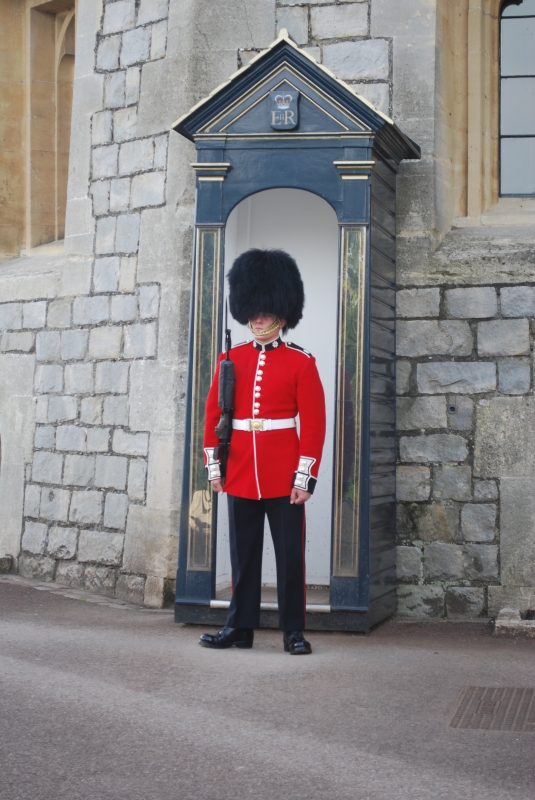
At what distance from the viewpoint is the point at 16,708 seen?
10.6ft

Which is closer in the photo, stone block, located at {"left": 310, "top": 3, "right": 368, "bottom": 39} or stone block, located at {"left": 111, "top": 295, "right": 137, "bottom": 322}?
stone block, located at {"left": 310, "top": 3, "right": 368, "bottom": 39}

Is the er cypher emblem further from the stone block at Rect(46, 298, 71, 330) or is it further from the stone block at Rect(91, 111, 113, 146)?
the stone block at Rect(46, 298, 71, 330)

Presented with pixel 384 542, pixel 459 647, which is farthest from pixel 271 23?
pixel 459 647

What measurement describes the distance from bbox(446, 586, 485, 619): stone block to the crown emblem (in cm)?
228

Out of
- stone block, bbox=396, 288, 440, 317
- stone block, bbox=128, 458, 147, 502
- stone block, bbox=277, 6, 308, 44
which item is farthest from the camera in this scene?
stone block, bbox=128, 458, 147, 502

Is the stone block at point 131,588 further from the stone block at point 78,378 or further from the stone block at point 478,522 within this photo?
the stone block at point 478,522

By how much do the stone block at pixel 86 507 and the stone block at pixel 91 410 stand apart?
0.38 meters

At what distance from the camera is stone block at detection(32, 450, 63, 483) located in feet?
19.8

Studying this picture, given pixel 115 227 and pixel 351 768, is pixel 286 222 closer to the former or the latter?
pixel 115 227

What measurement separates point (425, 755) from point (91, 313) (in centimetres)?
361

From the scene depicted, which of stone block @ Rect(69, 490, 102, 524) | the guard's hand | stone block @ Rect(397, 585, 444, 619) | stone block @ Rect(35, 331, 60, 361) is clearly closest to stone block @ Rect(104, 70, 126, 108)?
stone block @ Rect(35, 331, 60, 361)

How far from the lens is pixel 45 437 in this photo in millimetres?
6141

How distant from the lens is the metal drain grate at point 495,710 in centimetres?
314

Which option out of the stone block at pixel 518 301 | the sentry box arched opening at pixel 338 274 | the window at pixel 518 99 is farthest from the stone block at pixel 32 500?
the window at pixel 518 99
